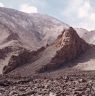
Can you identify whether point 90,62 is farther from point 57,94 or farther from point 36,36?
point 36,36

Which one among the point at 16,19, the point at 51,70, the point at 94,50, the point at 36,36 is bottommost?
the point at 51,70

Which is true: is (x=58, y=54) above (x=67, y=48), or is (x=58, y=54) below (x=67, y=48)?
below

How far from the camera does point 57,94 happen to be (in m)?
18.9

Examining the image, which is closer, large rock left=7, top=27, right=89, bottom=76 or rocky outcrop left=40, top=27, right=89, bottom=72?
large rock left=7, top=27, right=89, bottom=76

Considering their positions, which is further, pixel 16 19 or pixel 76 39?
pixel 16 19

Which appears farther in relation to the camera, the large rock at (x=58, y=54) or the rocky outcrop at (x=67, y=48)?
the rocky outcrop at (x=67, y=48)

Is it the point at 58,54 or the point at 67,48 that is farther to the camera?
the point at 67,48

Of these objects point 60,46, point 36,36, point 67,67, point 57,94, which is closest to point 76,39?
point 60,46

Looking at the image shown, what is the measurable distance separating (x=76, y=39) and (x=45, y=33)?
6623cm

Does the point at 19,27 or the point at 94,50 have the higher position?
the point at 19,27

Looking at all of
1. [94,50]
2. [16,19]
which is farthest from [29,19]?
[94,50]

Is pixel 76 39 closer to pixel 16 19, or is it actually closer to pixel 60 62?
pixel 60 62

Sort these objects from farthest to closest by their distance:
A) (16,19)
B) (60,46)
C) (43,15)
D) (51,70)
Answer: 1. (43,15)
2. (16,19)
3. (60,46)
4. (51,70)

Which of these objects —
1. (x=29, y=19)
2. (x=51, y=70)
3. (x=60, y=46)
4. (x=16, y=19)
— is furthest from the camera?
(x=29, y=19)
